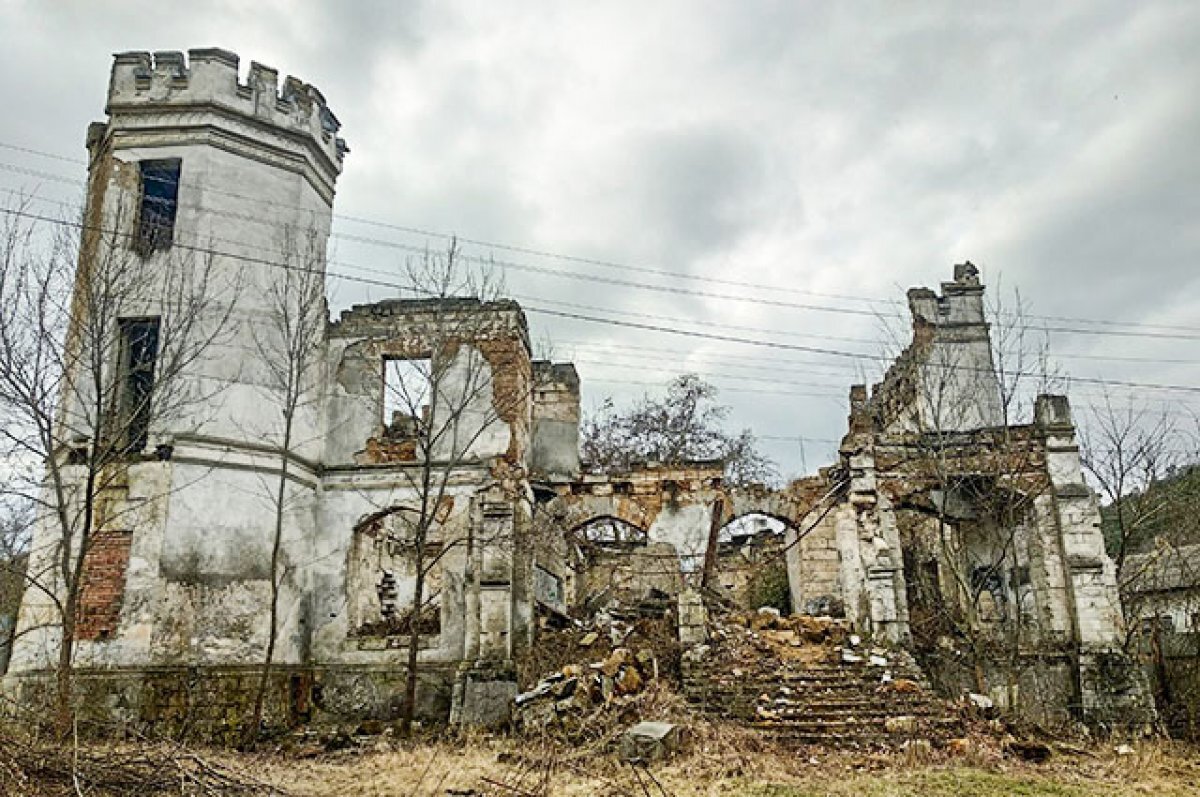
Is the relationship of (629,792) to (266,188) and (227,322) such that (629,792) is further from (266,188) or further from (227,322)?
(266,188)

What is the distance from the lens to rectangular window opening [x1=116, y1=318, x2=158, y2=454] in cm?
1528

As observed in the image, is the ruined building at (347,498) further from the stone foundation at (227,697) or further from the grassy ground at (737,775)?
the grassy ground at (737,775)

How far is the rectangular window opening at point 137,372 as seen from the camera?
15281 millimetres

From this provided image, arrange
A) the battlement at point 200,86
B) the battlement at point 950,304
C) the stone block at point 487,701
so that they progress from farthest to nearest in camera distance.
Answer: the battlement at point 950,304 < the battlement at point 200,86 < the stone block at point 487,701

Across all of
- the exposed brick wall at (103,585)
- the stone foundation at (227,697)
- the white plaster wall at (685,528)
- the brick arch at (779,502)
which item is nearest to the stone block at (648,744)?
the stone foundation at (227,697)

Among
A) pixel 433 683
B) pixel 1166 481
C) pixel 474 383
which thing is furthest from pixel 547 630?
pixel 1166 481

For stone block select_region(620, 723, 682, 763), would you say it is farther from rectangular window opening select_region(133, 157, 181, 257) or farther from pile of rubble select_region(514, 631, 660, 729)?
rectangular window opening select_region(133, 157, 181, 257)

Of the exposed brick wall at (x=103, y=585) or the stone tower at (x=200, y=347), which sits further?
the stone tower at (x=200, y=347)

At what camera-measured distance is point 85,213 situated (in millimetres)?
16391

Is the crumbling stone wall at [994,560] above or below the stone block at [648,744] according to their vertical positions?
above

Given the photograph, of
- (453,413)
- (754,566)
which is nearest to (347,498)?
(453,413)

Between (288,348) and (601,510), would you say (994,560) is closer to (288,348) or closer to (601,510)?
(601,510)

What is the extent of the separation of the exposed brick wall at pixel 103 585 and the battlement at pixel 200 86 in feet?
25.0

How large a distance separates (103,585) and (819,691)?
35.6ft
